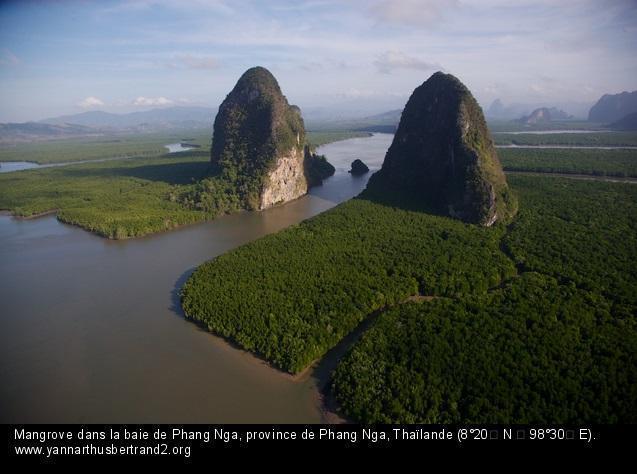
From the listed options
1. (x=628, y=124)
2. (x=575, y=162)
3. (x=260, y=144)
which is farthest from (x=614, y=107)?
(x=260, y=144)

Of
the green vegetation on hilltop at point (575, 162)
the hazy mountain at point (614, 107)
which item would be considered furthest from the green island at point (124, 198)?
the hazy mountain at point (614, 107)

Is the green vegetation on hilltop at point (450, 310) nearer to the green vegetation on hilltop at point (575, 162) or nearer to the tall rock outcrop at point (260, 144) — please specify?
the tall rock outcrop at point (260, 144)

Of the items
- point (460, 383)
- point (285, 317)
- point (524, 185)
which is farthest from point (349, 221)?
point (524, 185)

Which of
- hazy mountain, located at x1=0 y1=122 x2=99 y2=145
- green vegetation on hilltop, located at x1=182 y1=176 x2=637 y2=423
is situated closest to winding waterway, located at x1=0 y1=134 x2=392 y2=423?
green vegetation on hilltop, located at x1=182 y1=176 x2=637 y2=423

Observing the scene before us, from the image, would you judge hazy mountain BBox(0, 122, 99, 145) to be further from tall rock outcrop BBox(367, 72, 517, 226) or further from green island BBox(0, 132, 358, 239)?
tall rock outcrop BBox(367, 72, 517, 226)

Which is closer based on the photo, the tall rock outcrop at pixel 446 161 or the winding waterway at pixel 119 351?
the winding waterway at pixel 119 351

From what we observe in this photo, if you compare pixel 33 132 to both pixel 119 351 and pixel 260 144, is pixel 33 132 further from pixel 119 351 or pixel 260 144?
pixel 119 351
